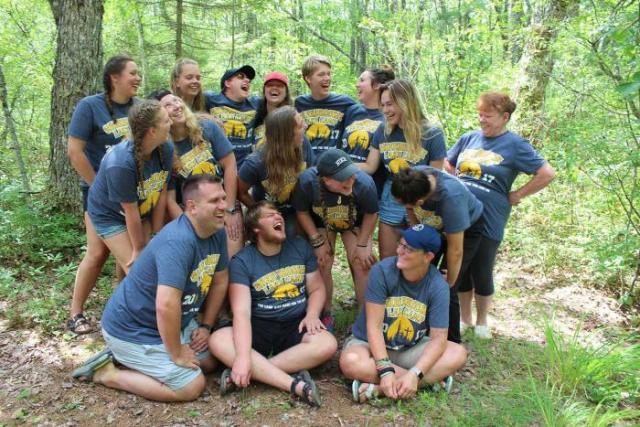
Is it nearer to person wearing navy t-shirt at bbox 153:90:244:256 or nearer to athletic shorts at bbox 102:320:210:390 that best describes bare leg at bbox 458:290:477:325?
person wearing navy t-shirt at bbox 153:90:244:256

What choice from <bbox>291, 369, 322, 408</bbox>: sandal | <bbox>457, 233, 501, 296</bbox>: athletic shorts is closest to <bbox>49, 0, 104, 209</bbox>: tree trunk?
<bbox>291, 369, 322, 408</bbox>: sandal

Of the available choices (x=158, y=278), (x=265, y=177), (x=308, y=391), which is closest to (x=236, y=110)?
(x=265, y=177)

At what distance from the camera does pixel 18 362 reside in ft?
10.9

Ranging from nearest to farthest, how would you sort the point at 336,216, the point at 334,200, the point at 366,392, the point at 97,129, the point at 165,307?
the point at 165,307 → the point at 366,392 → the point at 97,129 → the point at 334,200 → the point at 336,216

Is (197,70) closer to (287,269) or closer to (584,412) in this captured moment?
(287,269)

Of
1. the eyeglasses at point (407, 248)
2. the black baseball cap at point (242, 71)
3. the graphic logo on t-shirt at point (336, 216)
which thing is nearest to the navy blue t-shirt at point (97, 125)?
the black baseball cap at point (242, 71)

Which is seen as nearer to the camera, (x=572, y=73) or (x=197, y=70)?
(x=197, y=70)

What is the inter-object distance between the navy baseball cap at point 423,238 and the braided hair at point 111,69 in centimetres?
248

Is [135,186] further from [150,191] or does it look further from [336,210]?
[336,210]

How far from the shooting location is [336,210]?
3662mm

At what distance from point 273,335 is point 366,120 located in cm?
207

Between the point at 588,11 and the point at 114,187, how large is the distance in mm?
6330

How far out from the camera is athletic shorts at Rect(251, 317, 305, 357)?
11.2ft

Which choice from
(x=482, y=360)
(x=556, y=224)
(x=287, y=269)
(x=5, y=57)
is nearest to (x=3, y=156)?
(x=5, y=57)
